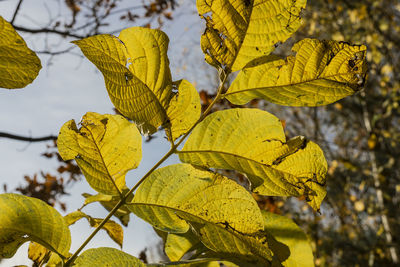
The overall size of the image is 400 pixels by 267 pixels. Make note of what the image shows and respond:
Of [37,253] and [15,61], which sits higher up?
[15,61]

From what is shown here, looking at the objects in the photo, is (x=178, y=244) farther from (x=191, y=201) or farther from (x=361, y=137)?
(x=361, y=137)

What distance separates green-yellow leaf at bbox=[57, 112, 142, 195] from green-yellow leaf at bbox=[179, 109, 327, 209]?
0.27 ft

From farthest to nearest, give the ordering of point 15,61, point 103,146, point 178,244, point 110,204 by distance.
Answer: point 110,204, point 178,244, point 103,146, point 15,61

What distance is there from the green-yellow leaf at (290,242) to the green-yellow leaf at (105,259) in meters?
0.19

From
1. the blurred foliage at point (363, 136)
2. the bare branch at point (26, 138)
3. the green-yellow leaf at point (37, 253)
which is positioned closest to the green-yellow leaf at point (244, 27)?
the green-yellow leaf at point (37, 253)

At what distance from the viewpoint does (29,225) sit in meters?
0.40

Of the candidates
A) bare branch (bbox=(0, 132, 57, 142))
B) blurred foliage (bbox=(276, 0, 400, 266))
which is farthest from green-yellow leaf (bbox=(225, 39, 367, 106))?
blurred foliage (bbox=(276, 0, 400, 266))

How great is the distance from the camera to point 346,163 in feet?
15.9

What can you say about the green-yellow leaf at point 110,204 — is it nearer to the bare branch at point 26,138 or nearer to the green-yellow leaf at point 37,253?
the green-yellow leaf at point 37,253

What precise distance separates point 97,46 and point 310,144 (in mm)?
278

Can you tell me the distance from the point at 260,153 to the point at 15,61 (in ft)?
0.93

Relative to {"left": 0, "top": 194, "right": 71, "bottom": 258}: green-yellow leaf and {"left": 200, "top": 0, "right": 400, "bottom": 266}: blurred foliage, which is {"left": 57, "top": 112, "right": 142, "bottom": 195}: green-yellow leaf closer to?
{"left": 0, "top": 194, "right": 71, "bottom": 258}: green-yellow leaf

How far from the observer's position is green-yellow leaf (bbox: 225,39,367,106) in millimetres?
403

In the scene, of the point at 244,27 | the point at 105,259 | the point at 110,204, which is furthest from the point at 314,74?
the point at 110,204
